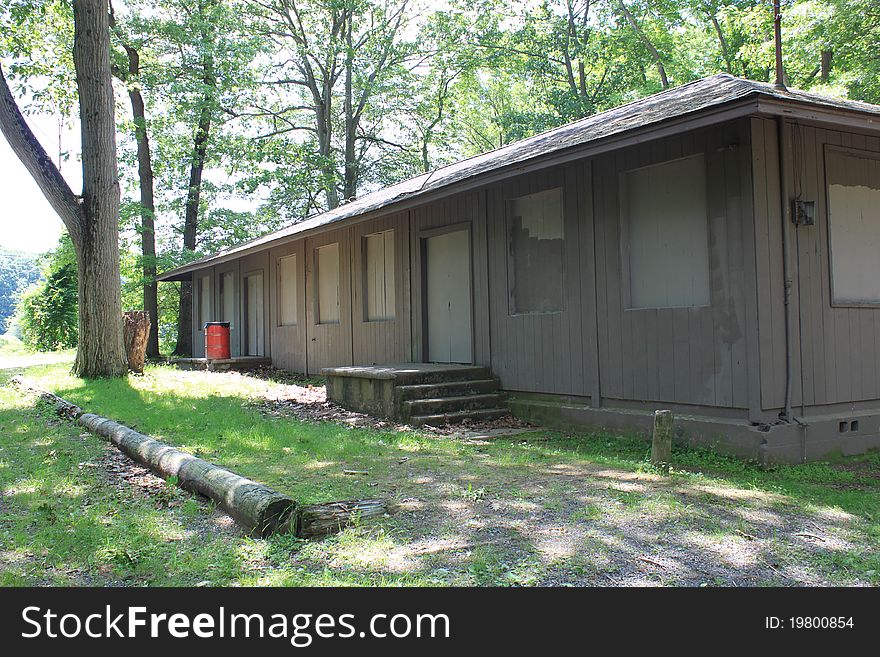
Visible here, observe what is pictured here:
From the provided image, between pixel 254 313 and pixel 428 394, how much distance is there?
34.2 feet

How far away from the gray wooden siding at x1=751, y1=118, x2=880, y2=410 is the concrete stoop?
3675 millimetres

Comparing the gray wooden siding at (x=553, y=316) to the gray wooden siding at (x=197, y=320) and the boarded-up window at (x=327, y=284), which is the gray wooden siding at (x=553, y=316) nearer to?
the boarded-up window at (x=327, y=284)

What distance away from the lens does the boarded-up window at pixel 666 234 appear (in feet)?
23.3

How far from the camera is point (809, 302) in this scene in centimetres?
683

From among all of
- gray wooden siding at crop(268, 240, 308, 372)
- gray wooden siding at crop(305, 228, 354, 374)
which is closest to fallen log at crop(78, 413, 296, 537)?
gray wooden siding at crop(305, 228, 354, 374)

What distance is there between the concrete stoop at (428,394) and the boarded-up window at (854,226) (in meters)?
4.16

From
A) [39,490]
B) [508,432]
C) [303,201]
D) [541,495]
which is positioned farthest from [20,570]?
[303,201]

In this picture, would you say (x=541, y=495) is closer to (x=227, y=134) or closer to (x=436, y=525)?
(x=436, y=525)

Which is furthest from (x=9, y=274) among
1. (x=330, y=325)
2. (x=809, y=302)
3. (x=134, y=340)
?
(x=809, y=302)

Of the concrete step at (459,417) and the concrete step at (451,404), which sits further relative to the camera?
the concrete step at (451,404)

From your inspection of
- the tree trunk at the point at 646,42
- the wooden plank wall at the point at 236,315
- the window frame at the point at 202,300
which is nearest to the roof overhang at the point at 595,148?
the wooden plank wall at the point at 236,315

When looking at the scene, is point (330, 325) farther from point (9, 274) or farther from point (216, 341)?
point (9, 274)

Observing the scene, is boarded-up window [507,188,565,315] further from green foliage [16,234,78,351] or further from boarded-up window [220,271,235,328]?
green foliage [16,234,78,351]

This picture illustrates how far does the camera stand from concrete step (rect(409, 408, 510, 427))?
28.8 feet
